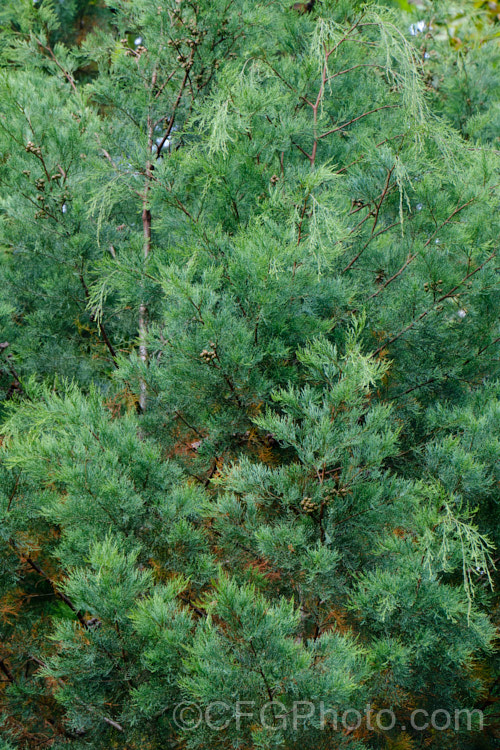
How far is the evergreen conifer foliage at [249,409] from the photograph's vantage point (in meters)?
2.58

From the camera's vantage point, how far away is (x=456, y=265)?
3662 millimetres

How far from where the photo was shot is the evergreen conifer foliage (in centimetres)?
258

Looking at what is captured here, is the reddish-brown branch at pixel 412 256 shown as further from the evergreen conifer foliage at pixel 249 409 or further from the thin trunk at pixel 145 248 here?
the thin trunk at pixel 145 248

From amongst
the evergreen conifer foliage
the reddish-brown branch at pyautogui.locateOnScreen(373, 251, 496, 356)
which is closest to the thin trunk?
the evergreen conifer foliage

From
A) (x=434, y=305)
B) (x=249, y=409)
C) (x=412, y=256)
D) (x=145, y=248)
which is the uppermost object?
(x=412, y=256)

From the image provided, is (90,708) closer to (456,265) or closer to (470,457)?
(470,457)

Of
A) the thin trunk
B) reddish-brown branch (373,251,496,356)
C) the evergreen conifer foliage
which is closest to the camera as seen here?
the evergreen conifer foliage

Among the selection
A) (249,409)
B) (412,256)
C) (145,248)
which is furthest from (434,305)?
(145,248)

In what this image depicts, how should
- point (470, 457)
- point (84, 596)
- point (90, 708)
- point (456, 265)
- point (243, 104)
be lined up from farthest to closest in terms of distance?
point (456, 265), point (243, 104), point (470, 457), point (90, 708), point (84, 596)

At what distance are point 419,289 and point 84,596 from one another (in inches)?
84.5

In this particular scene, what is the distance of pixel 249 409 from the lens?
10.5 ft

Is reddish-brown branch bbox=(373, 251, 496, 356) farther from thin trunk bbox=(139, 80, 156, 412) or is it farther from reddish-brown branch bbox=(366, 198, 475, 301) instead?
thin trunk bbox=(139, 80, 156, 412)

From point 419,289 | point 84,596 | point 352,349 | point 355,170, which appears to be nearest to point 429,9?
point 355,170

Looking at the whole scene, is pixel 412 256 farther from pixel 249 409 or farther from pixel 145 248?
pixel 145 248
